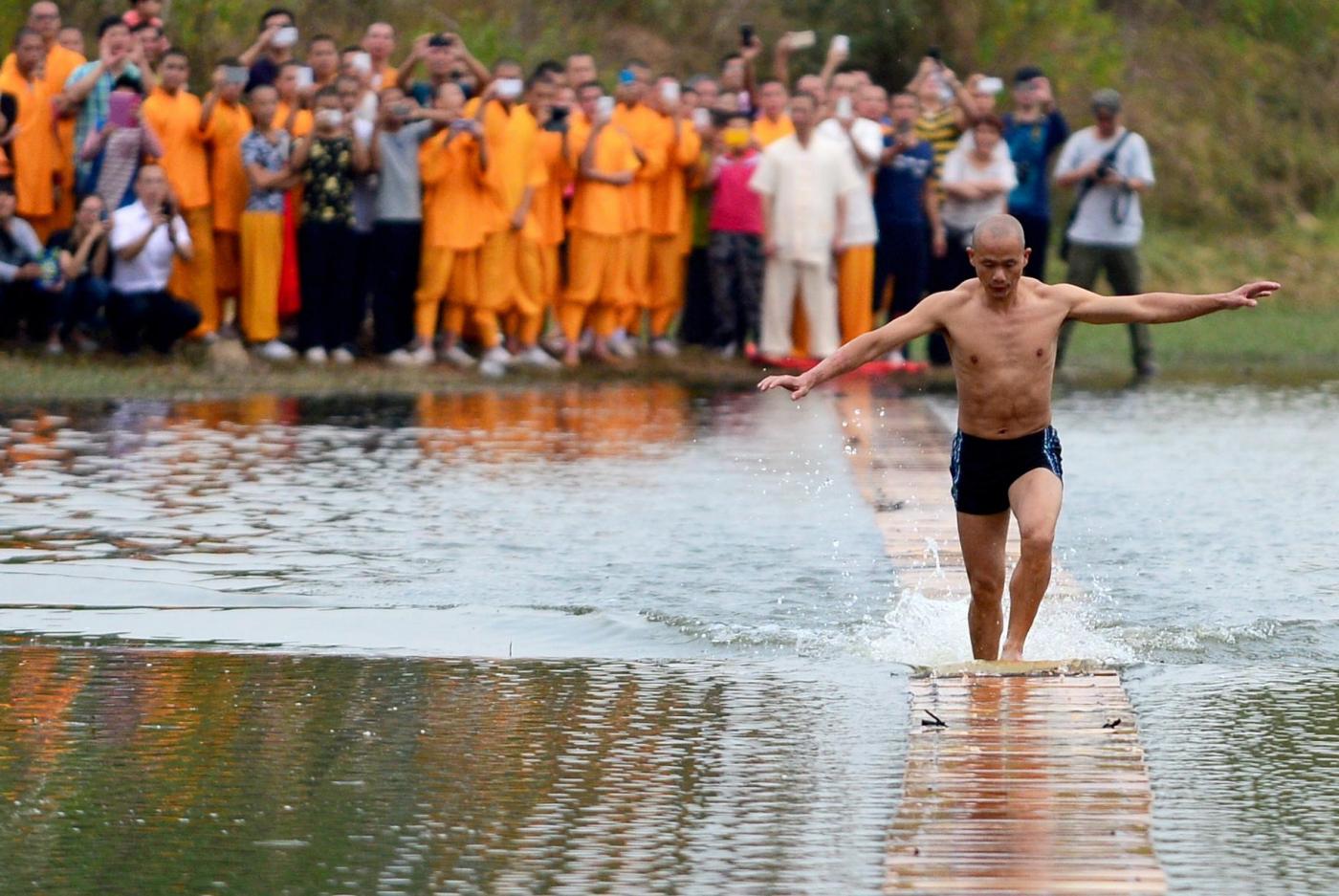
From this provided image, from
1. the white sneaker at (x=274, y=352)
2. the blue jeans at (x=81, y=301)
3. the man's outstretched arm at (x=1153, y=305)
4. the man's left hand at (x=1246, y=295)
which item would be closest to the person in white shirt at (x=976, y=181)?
the white sneaker at (x=274, y=352)

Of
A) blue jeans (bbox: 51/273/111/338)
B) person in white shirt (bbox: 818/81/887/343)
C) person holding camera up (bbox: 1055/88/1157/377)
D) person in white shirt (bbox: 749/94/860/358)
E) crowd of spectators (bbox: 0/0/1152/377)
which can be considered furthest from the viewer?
person holding camera up (bbox: 1055/88/1157/377)

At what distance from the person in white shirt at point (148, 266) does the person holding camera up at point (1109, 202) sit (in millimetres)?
6144

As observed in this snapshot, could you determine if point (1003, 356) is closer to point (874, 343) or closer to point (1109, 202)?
point (874, 343)

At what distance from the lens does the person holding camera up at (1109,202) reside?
18.9m

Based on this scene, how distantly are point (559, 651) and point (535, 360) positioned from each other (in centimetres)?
1048

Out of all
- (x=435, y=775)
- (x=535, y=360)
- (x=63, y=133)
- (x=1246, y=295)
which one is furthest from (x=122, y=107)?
(x=435, y=775)

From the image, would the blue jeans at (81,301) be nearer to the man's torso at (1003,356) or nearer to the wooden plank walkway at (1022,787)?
the man's torso at (1003,356)

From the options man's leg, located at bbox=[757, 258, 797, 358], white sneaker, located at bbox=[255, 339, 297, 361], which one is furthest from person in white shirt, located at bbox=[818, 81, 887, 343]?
white sneaker, located at bbox=[255, 339, 297, 361]

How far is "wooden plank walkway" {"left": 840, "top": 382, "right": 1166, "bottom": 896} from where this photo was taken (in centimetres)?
524

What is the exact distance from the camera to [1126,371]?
18984 millimetres

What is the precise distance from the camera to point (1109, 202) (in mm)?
19047

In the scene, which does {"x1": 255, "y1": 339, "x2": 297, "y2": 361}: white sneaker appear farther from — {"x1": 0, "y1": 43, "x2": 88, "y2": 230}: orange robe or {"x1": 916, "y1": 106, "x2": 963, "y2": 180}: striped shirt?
{"x1": 916, "y1": 106, "x2": 963, "y2": 180}: striped shirt

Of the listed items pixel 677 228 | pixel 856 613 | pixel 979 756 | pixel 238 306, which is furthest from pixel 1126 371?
pixel 979 756

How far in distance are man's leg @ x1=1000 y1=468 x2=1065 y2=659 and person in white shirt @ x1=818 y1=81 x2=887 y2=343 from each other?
10935mm
